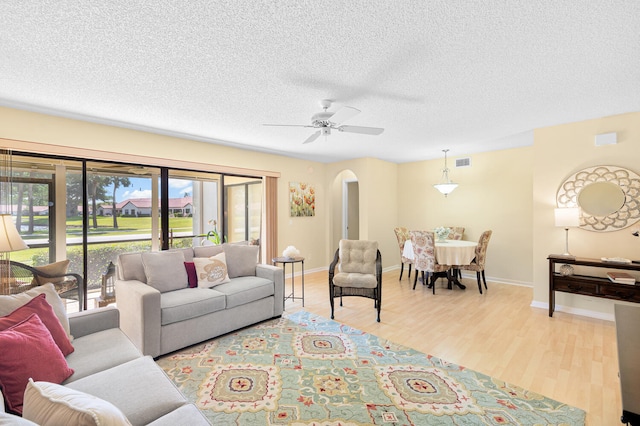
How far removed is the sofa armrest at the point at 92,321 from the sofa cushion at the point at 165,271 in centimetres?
76

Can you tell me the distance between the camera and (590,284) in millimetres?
3396

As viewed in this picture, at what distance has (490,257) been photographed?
5633mm

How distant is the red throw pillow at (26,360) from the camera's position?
4.15 feet

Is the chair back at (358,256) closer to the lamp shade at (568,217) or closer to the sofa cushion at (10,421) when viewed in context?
the lamp shade at (568,217)

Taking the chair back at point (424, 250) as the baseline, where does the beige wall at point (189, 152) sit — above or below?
→ above

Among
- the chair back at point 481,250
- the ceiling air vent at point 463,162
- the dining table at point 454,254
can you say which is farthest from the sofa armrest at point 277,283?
the ceiling air vent at point 463,162

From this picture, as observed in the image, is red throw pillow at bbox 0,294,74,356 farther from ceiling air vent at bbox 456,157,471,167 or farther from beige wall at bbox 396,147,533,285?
ceiling air vent at bbox 456,157,471,167

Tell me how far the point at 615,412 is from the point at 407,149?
4.32 meters

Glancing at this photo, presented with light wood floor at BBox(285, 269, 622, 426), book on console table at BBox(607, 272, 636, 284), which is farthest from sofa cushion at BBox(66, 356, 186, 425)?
book on console table at BBox(607, 272, 636, 284)

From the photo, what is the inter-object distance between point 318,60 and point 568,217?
11.8 ft

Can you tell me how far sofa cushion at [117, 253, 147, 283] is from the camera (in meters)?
3.06

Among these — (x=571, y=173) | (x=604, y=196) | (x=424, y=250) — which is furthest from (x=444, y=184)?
(x=604, y=196)

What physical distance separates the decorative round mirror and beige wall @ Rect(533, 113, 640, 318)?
0.08 meters

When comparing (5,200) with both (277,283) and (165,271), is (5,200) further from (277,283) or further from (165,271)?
(277,283)
